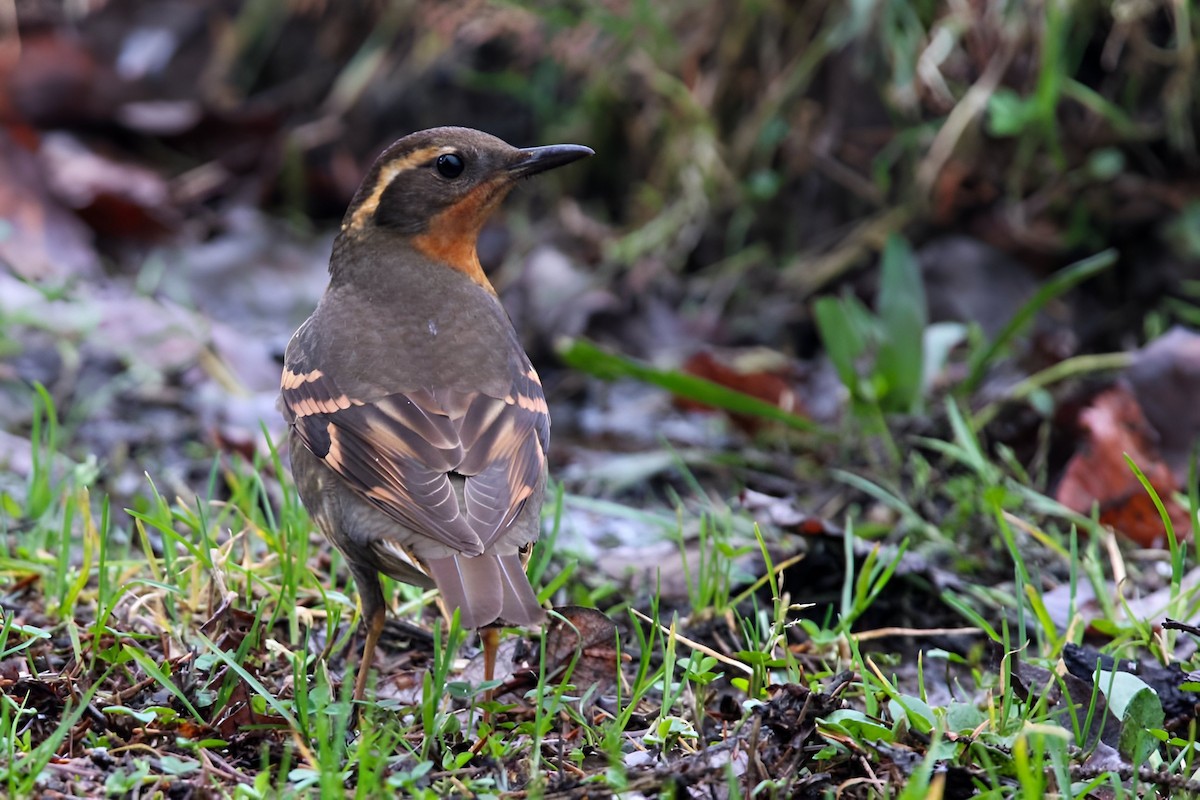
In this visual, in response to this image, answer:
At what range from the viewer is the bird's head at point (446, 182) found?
4.92 m

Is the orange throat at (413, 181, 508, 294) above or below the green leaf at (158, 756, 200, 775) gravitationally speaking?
above

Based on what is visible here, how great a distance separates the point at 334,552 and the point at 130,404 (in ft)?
8.71

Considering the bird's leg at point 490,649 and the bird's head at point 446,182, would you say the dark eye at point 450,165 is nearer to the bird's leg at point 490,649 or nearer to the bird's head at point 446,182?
the bird's head at point 446,182

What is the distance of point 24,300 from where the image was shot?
7043mm

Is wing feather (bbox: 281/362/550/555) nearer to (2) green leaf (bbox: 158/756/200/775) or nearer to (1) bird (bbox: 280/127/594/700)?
(1) bird (bbox: 280/127/594/700)

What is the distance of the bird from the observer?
374 cm

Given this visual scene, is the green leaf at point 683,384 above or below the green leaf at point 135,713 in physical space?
below

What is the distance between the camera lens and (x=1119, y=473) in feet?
17.0

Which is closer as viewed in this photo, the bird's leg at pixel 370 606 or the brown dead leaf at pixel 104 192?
the bird's leg at pixel 370 606

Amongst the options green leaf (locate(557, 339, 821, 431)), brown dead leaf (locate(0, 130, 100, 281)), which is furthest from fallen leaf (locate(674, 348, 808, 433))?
brown dead leaf (locate(0, 130, 100, 281))

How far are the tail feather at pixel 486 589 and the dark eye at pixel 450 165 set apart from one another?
1.70 m

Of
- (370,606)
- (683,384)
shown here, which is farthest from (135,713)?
(683,384)

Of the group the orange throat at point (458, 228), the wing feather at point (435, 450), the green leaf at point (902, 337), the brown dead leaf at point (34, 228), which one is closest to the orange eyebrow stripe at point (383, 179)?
the orange throat at point (458, 228)

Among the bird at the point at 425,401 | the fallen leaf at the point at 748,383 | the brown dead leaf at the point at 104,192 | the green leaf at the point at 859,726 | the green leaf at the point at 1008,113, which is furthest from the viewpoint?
the brown dead leaf at the point at 104,192
